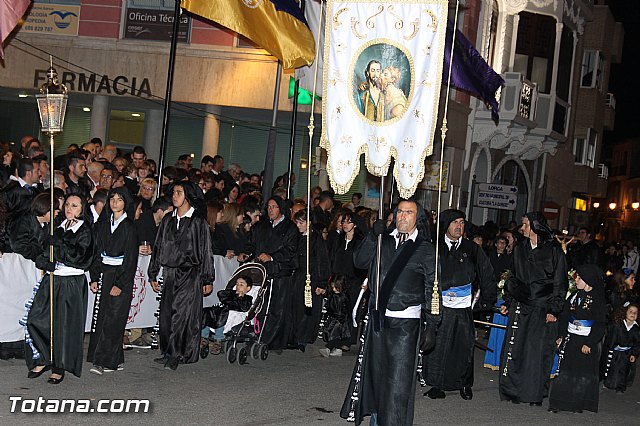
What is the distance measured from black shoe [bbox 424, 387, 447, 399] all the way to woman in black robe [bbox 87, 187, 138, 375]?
337cm

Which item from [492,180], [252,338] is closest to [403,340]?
[252,338]

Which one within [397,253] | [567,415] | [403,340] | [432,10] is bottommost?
[567,415]

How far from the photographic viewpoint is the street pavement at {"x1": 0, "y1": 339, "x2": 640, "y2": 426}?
9.57m

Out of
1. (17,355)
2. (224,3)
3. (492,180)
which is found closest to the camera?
(17,355)

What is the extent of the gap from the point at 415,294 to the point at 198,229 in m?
3.53

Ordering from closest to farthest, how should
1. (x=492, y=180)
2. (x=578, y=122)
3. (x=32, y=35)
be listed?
(x=32, y=35) → (x=492, y=180) → (x=578, y=122)

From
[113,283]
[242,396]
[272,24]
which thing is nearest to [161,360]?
[113,283]

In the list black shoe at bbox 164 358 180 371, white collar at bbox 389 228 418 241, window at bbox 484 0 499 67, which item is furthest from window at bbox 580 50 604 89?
white collar at bbox 389 228 418 241

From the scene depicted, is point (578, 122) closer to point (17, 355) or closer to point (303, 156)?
point (303, 156)

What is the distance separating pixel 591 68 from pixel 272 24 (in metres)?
29.1

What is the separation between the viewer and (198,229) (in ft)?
39.5

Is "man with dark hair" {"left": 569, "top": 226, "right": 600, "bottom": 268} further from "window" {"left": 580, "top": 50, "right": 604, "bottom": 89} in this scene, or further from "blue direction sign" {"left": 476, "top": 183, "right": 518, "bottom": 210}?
"window" {"left": 580, "top": 50, "right": 604, "bottom": 89}

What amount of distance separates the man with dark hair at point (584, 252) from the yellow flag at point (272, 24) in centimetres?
868

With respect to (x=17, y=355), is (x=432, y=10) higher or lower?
higher
